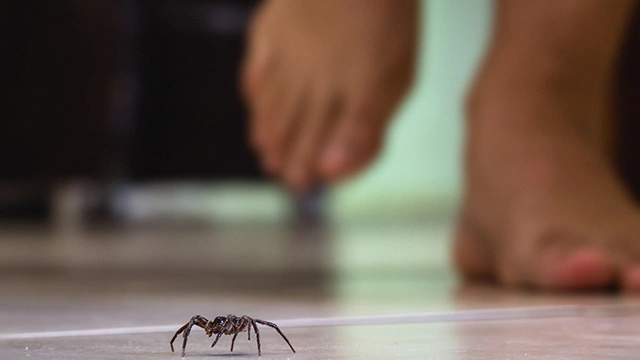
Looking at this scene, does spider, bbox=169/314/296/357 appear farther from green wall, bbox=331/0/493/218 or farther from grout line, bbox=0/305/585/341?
green wall, bbox=331/0/493/218

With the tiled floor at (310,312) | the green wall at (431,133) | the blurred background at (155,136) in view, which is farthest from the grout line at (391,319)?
the green wall at (431,133)

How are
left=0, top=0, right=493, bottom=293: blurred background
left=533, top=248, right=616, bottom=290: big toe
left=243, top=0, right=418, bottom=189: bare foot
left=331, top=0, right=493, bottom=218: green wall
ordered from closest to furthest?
1. left=533, top=248, right=616, bottom=290: big toe
2. left=243, top=0, right=418, bottom=189: bare foot
3. left=0, top=0, right=493, bottom=293: blurred background
4. left=331, top=0, right=493, bottom=218: green wall

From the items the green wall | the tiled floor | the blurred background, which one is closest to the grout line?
the tiled floor

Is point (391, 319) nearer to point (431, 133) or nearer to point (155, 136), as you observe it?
point (155, 136)

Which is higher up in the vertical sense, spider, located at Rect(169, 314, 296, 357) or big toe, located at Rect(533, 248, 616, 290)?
big toe, located at Rect(533, 248, 616, 290)

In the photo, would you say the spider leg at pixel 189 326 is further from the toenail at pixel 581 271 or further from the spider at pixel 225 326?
the toenail at pixel 581 271

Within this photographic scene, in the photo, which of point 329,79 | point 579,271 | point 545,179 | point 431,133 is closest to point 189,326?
point 579,271
